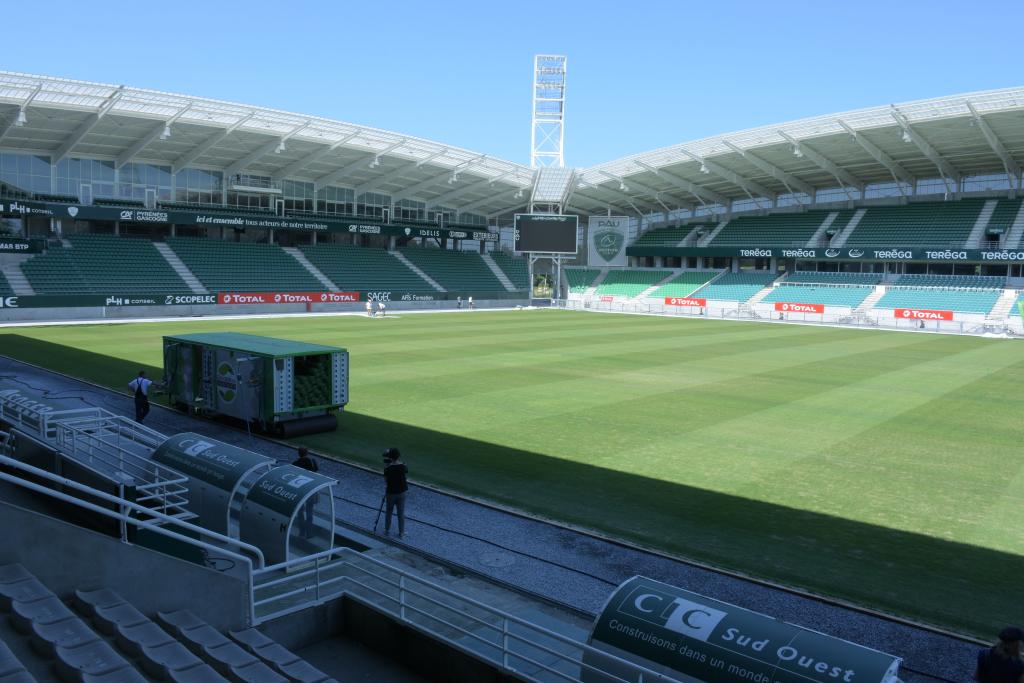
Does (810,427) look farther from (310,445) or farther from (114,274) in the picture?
(114,274)

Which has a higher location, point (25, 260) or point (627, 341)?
point (25, 260)

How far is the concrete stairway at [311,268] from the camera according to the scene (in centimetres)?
6203

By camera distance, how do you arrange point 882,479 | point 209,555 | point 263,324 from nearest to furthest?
point 209,555
point 882,479
point 263,324

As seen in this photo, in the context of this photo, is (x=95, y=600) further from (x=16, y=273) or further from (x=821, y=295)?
(x=821, y=295)

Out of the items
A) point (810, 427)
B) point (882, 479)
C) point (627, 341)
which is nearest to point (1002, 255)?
point (627, 341)

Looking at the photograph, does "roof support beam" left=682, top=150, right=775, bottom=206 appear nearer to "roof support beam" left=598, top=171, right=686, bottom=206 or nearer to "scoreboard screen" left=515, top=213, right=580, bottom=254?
"roof support beam" left=598, top=171, right=686, bottom=206

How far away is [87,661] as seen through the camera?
5879mm

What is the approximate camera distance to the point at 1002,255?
56562 millimetres

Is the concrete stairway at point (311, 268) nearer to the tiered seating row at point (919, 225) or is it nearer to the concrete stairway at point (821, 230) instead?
the concrete stairway at point (821, 230)

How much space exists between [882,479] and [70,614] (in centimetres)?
1377

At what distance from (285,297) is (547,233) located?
82.1ft

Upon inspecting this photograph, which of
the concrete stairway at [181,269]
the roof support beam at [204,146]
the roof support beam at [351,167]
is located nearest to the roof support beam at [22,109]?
the roof support beam at [204,146]

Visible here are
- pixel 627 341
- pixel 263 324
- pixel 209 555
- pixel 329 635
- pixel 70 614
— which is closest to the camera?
pixel 70 614

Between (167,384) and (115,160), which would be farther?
(115,160)
